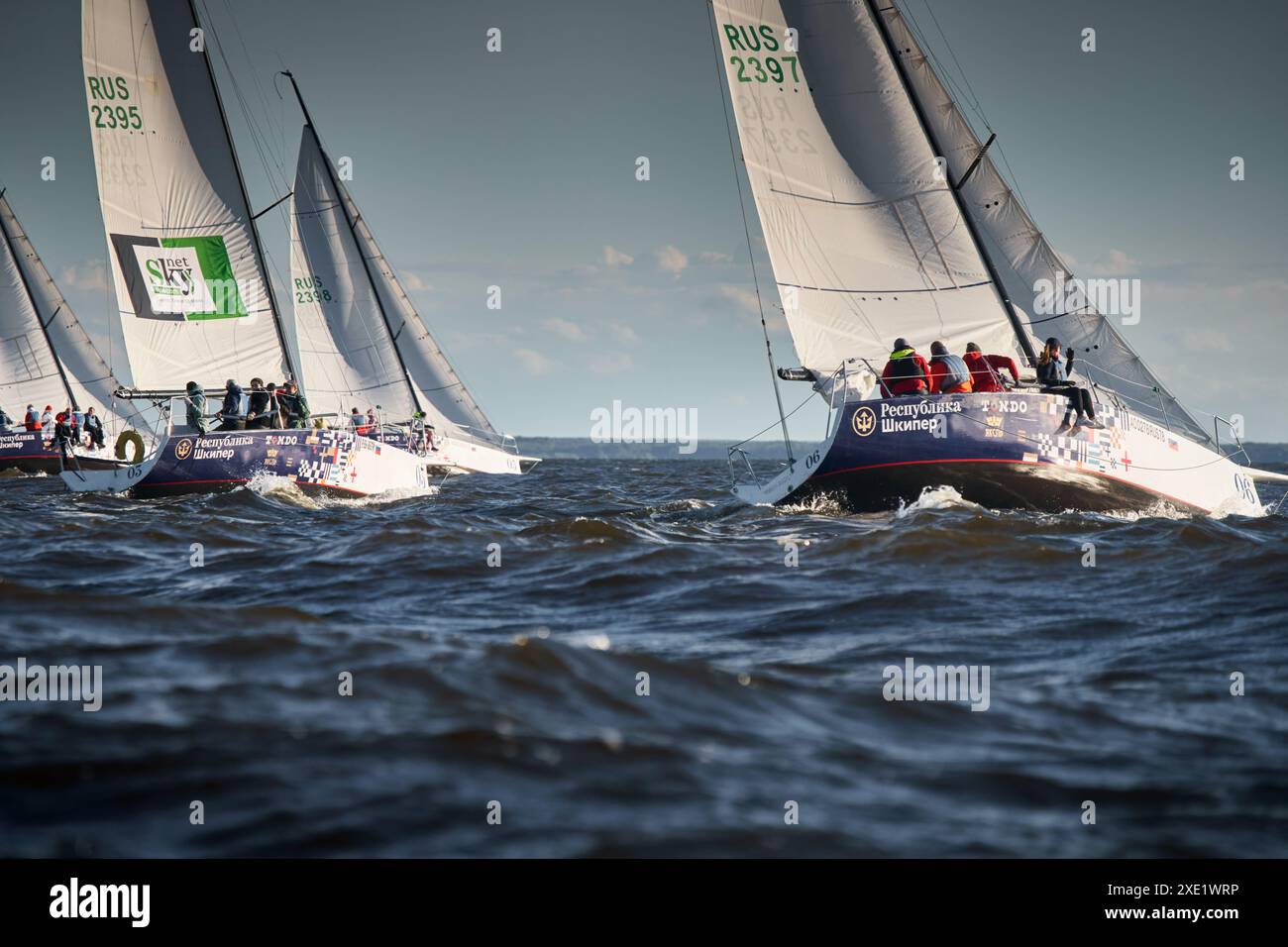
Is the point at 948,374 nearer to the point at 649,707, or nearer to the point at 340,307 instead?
the point at 649,707

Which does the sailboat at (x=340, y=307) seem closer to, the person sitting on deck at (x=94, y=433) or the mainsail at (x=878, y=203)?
the person sitting on deck at (x=94, y=433)

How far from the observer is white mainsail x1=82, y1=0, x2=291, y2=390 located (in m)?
18.2

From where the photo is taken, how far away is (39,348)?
33.6 metres

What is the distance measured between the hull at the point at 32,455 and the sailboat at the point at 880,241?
908 inches

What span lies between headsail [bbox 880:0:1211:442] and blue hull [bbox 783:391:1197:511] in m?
3.14

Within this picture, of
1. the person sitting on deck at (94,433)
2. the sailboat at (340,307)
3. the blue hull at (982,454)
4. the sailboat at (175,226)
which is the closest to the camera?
the blue hull at (982,454)

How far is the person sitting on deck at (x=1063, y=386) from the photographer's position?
38.6ft

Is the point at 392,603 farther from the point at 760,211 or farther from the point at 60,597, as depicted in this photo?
the point at 760,211

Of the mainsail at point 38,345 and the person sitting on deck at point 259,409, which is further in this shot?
the mainsail at point 38,345

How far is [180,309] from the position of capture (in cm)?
1894

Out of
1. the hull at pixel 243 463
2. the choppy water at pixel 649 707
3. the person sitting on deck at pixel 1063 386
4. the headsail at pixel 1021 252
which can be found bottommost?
the choppy water at pixel 649 707

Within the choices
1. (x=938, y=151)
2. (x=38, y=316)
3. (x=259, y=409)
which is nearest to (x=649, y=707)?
(x=938, y=151)

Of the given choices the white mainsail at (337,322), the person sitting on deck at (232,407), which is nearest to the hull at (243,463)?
the person sitting on deck at (232,407)

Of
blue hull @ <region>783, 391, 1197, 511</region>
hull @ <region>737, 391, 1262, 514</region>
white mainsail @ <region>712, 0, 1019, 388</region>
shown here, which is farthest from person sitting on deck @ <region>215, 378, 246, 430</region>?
blue hull @ <region>783, 391, 1197, 511</region>
